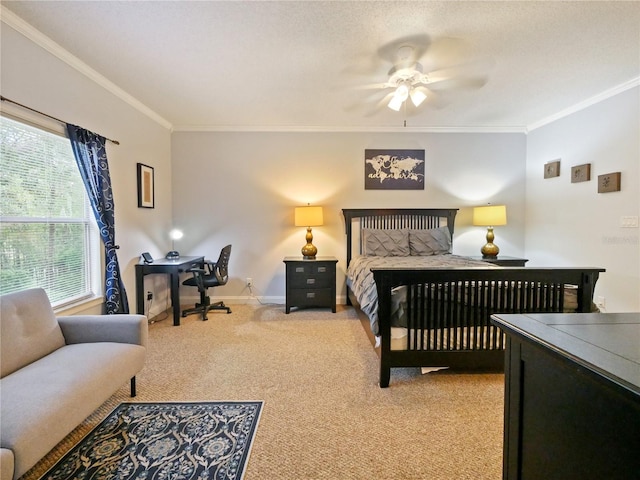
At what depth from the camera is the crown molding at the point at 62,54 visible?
2.01m

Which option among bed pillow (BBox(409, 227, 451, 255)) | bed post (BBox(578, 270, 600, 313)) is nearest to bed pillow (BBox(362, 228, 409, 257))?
bed pillow (BBox(409, 227, 451, 255))

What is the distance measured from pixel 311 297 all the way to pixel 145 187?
2.44m

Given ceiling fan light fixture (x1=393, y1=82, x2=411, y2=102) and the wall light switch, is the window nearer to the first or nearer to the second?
ceiling fan light fixture (x1=393, y1=82, x2=411, y2=102)

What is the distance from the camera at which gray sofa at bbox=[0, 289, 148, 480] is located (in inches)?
48.4

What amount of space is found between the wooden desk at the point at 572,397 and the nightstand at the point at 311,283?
295cm

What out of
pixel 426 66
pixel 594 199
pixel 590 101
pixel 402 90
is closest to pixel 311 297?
pixel 402 90

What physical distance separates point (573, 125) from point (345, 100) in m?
2.79

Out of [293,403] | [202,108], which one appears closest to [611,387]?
[293,403]

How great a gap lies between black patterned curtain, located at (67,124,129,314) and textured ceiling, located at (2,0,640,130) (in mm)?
663

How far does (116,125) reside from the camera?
3125 millimetres

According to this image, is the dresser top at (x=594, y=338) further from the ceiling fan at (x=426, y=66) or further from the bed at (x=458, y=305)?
the ceiling fan at (x=426, y=66)

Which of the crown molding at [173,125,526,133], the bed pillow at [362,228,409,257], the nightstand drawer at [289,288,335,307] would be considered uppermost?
the crown molding at [173,125,526,133]

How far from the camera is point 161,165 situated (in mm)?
4066

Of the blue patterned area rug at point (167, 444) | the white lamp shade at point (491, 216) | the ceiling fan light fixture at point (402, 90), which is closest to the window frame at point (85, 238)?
the blue patterned area rug at point (167, 444)
